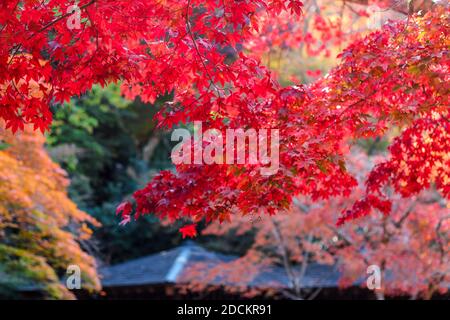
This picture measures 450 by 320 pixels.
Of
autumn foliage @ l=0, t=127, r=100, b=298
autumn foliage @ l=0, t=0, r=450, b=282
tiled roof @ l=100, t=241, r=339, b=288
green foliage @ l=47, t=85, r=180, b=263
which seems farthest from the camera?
green foliage @ l=47, t=85, r=180, b=263

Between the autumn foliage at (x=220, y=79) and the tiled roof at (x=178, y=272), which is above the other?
the autumn foliage at (x=220, y=79)

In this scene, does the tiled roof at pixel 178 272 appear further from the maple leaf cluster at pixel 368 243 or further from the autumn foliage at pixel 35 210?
the autumn foliage at pixel 35 210

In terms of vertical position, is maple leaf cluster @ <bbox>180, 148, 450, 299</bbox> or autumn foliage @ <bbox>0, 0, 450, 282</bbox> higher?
autumn foliage @ <bbox>0, 0, 450, 282</bbox>

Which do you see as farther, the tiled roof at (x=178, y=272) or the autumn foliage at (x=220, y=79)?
the tiled roof at (x=178, y=272)

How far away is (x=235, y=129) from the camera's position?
16.3 ft

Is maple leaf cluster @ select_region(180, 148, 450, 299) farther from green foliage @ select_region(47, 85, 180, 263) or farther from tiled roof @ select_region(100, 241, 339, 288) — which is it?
green foliage @ select_region(47, 85, 180, 263)

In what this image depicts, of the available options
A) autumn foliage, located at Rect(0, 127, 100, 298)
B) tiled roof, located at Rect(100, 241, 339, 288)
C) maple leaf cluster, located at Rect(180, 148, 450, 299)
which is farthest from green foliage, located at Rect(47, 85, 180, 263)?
autumn foliage, located at Rect(0, 127, 100, 298)

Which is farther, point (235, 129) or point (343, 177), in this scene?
point (343, 177)

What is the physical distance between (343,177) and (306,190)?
1.22 feet

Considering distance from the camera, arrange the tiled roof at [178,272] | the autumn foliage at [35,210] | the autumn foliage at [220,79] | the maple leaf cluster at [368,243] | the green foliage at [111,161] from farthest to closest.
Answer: the green foliage at [111,161] < the tiled roof at [178,272] < the maple leaf cluster at [368,243] < the autumn foliage at [35,210] < the autumn foliage at [220,79]

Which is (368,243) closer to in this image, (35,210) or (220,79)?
(35,210)

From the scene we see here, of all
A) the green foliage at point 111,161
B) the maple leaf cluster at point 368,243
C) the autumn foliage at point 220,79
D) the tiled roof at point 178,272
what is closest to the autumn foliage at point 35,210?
the maple leaf cluster at point 368,243
